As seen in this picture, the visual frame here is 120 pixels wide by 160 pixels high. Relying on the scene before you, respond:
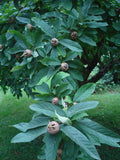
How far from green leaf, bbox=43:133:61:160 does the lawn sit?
303 centimetres

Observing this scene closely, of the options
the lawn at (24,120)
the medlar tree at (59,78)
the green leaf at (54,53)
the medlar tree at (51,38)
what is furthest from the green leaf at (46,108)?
the lawn at (24,120)

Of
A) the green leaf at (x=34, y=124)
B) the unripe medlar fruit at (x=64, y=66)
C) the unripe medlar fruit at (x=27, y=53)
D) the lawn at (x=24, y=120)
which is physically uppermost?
the unripe medlar fruit at (x=27, y=53)

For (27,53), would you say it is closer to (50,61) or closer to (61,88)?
(50,61)

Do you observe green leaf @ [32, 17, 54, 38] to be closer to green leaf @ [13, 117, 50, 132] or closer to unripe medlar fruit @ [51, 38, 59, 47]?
unripe medlar fruit @ [51, 38, 59, 47]

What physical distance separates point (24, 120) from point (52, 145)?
4512mm

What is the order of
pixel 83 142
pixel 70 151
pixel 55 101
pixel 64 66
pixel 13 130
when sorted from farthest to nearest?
pixel 13 130 < pixel 64 66 < pixel 55 101 < pixel 70 151 < pixel 83 142

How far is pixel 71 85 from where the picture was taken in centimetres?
99

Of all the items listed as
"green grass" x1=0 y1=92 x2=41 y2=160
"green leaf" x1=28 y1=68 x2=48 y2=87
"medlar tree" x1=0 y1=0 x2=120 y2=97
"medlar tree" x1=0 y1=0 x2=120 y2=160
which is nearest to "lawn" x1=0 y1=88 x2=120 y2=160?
"green grass" x1=0 y1=92 x2=41 y2=160

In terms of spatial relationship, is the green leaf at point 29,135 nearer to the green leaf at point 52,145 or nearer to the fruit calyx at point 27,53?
the green leaf at point 52,145

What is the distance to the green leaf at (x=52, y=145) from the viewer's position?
2.00ft

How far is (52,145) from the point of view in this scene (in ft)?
2.06

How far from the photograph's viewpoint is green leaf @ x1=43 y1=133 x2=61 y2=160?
609 millimetres

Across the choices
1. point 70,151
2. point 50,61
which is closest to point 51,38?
point 50,61

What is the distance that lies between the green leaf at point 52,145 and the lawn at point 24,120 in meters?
3.03
